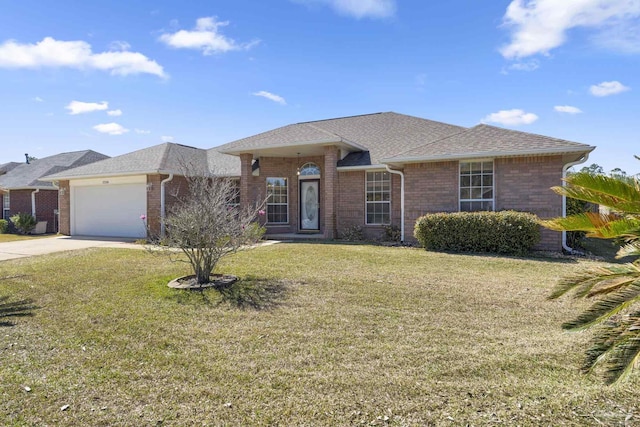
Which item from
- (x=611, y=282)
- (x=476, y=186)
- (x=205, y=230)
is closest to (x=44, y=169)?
(x=205, y=230)

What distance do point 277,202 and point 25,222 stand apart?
15.6m

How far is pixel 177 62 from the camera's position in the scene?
13789 millimetres

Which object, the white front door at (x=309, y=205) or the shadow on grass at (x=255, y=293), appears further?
the white front door at (x=309, y=205)

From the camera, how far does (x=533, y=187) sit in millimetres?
12570

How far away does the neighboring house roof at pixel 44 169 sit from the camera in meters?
24.4

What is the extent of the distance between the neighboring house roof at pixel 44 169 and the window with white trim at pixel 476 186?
80.9 feet

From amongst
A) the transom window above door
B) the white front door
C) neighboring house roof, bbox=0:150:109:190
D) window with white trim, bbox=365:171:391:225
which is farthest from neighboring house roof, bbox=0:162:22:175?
window with white trim, bbox=365:171:391:225

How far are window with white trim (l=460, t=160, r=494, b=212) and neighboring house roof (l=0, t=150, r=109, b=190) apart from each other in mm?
24659

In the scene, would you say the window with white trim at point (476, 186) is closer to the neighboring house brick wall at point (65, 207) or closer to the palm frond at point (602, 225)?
the palm frond at point (602, 225)

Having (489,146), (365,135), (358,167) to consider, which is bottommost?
(358,167)

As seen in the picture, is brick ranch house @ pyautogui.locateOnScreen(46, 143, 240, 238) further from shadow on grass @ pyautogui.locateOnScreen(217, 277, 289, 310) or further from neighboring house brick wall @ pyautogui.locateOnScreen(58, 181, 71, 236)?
shadow on grass @ pyautogui.locateOnScreen(217, 277, 289, 310)

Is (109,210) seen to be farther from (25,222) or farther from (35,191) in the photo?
(35,191)

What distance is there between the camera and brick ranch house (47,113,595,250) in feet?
41.6

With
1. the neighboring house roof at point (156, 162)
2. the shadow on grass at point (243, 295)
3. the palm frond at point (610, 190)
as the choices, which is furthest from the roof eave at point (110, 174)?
the palm frond at point (610, 190)
